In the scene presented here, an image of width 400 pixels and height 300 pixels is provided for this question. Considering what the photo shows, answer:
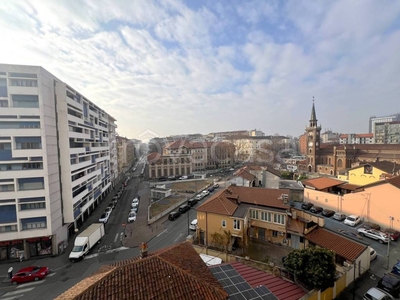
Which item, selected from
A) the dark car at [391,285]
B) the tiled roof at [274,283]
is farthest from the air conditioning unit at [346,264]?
the tiled roof at [274,283]

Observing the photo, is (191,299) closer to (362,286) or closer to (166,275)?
(166,275)

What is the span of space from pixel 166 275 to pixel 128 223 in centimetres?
2365

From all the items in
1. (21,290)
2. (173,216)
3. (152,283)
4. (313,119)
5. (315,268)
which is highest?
(313,119)

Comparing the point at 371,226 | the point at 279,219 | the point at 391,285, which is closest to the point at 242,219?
the point at 279,219

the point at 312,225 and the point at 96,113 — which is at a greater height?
the point at 96,113

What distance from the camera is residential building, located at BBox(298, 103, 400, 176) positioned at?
56550 mm

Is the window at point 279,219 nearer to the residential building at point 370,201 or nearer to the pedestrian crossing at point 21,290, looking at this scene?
the residential building at point 370,201

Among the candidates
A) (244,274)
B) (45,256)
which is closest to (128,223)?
(45,256)

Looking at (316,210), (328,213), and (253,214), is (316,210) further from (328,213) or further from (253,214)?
(253,214)

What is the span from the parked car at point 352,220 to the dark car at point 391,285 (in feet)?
37.9

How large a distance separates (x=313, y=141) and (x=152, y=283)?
225ft

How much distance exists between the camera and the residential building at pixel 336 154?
56550mm

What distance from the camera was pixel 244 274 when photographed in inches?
472

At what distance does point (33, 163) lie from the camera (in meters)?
20.6
